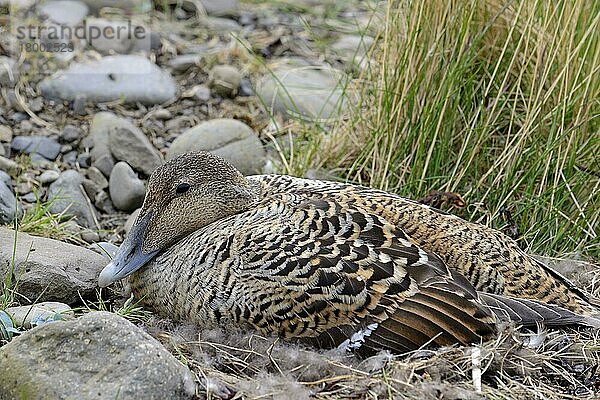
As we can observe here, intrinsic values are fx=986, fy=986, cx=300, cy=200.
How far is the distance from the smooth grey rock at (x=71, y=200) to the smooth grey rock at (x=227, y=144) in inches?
24.0

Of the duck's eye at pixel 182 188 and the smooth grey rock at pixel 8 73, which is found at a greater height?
the duck's eye at pixel 182 188

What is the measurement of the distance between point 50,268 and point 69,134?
200 centimetres

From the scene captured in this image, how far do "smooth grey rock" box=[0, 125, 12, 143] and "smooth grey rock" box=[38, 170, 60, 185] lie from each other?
474 millimetres


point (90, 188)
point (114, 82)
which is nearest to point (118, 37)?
point (114, 82)

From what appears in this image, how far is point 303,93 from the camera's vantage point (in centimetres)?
642

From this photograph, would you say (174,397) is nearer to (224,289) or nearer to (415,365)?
(224,289)

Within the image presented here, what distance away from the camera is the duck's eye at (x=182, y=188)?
13.6 ft

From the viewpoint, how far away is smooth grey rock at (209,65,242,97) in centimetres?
676

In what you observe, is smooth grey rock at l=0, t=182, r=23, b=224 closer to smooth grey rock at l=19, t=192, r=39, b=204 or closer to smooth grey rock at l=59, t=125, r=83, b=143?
smooth grey rock at l=19, t=192, r=39, b=204

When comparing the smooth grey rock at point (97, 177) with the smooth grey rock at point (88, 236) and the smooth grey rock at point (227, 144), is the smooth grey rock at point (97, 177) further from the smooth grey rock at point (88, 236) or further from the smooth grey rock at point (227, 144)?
the smooth grey rock at point (88, 236)

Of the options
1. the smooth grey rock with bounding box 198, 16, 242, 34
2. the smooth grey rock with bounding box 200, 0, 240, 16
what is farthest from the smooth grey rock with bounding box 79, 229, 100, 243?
the smooth grey rock with bounding box 200, 0, 240, 16

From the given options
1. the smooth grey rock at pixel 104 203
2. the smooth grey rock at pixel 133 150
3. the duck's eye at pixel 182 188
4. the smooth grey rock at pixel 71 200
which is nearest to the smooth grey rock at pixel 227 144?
the smooth grey rock at pixel 133 150

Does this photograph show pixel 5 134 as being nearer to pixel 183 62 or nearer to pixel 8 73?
pixel 8 73

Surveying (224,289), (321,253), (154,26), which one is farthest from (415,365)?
(154,26)
